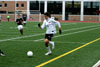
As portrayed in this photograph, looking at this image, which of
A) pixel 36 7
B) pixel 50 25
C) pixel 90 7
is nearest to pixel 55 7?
pixel 36 7

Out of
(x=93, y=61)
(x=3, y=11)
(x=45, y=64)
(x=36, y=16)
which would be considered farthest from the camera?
(x=3, y=11)

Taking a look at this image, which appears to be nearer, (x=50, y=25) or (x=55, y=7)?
(x=50, y=25)

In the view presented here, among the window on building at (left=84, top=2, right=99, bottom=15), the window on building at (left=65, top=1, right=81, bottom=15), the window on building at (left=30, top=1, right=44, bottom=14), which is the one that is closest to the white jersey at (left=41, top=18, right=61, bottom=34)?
the window on building at (left=30, top=1, right=44, bottom=14)

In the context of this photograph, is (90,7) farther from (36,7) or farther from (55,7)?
(36,7)

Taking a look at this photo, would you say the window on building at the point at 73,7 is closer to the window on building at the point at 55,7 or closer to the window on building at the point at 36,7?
the window on building at the point at 55,7

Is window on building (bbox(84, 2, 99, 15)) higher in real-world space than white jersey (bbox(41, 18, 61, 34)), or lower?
higher

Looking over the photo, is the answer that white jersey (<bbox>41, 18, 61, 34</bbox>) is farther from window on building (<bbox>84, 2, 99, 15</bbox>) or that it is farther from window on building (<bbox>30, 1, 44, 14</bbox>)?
window on building (<bbox>84, 2, 99, 15</bbox>)

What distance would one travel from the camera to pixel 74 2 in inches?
3007

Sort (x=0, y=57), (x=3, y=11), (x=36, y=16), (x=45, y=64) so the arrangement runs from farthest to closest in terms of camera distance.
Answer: (x=3, y=11), (x=36, y=16), (x=0, y=57), (x=45, y=64)

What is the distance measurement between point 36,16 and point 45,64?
65.8m

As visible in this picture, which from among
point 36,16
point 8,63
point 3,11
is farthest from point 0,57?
point 3,11

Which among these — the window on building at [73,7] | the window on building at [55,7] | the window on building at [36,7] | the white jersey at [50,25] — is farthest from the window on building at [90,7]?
the white jersey at [50,25]

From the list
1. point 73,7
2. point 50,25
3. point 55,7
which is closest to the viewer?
point 50,25

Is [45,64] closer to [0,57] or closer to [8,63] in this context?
[8,63]
